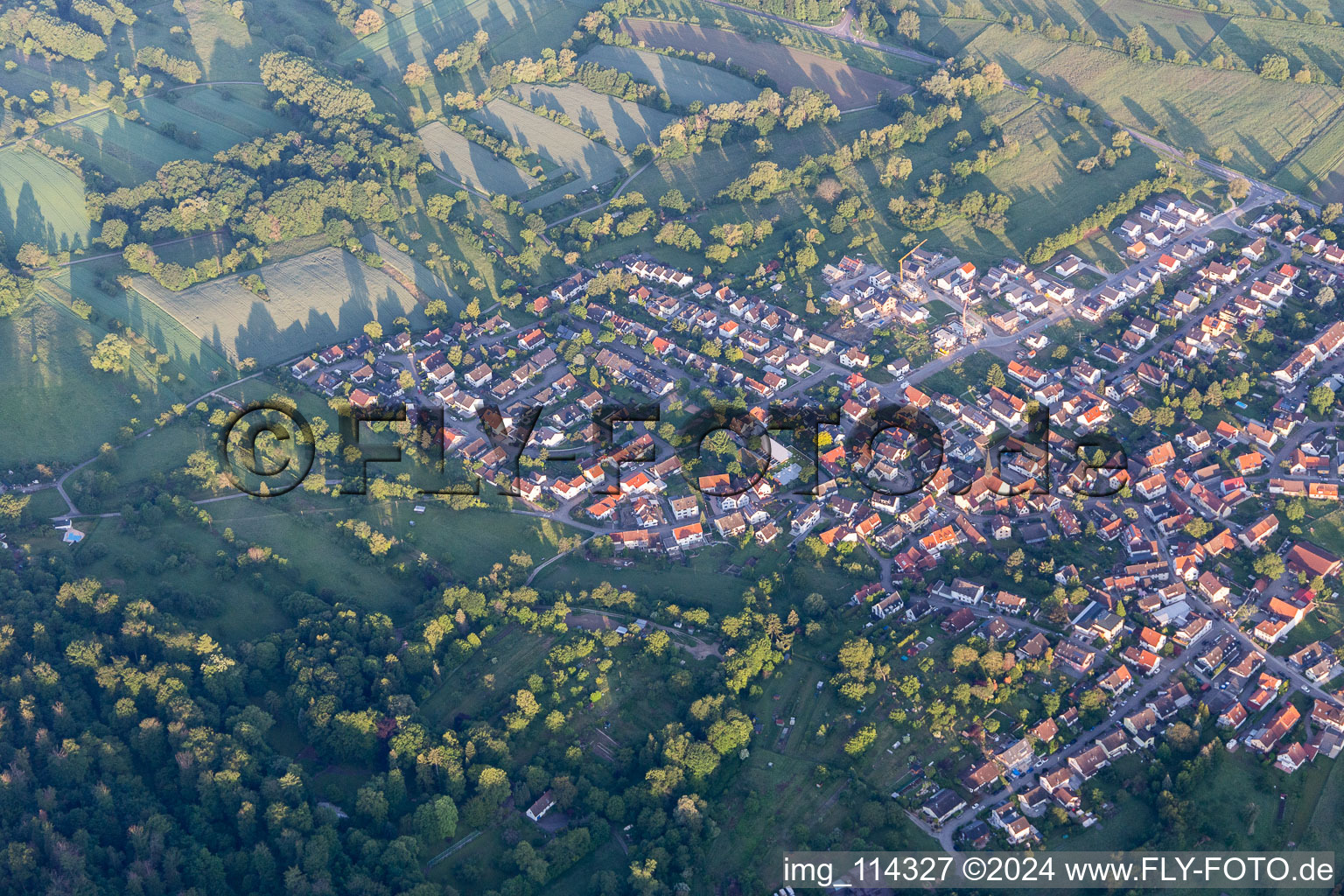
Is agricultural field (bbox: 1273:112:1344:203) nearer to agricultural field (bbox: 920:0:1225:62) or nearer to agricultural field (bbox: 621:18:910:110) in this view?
agricultural field (bbox: 920:0:1225:62)

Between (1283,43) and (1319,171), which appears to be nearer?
(1319,171)

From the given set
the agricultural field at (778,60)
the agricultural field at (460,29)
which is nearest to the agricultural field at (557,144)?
the agricultural field at (460,29)

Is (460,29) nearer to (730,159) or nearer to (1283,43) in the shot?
(730,159)

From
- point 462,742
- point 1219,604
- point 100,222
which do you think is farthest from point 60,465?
point 1219,604

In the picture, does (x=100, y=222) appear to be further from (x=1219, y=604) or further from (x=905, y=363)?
(x=1219, y=604)

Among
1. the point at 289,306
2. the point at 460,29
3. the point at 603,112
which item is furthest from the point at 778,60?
the point at 289,306

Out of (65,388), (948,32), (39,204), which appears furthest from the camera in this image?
(948,32)

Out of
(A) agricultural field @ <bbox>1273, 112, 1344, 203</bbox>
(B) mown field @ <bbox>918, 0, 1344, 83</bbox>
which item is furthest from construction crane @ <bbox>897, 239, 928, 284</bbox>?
(B) mown field @ <bbox>918, 0, 1344, 83</bbox>

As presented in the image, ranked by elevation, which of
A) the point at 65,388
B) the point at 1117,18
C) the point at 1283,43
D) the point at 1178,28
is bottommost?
the point at 65,388
